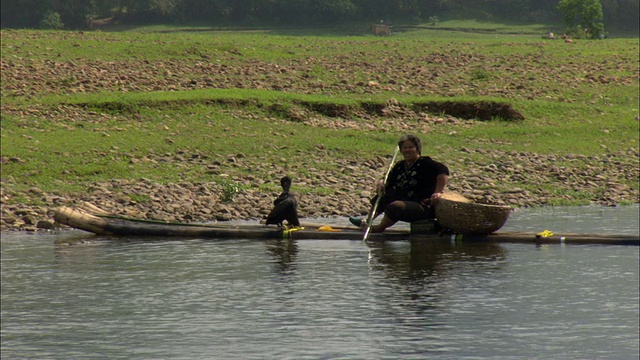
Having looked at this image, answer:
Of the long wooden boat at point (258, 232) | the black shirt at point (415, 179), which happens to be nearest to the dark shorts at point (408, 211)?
the black shirt at point (415, 179)

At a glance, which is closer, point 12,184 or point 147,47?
point 12,184

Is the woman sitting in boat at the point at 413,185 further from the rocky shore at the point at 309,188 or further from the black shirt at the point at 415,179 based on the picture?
the rocky shore at the point at 309,188

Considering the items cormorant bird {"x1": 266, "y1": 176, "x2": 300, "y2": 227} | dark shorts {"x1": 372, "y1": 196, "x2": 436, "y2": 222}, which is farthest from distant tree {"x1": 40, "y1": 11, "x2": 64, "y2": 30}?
dark shorts {"x1": 372, "y1": 196, "x2": 436, "y2": 222}

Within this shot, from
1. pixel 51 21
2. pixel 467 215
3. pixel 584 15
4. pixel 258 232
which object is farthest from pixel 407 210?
pixel 51 21

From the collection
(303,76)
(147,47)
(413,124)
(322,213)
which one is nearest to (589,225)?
(322,213)

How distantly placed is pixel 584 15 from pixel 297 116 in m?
26.4

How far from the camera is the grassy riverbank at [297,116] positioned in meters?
20.7

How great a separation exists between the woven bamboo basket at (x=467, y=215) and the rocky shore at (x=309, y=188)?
7.84ft

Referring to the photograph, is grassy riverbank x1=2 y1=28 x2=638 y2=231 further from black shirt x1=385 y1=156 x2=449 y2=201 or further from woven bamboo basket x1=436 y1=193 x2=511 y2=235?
woven bamboo basket x1=436 y1=193 x2=511 y2=235

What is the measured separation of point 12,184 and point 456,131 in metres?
9.80

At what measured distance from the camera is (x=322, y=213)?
1891 centimetres

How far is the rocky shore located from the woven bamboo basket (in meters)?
2.39

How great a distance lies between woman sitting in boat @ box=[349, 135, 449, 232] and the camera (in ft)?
45.7

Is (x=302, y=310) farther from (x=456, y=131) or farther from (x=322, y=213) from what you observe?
(x=456, y=131)
